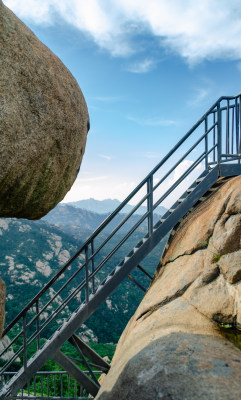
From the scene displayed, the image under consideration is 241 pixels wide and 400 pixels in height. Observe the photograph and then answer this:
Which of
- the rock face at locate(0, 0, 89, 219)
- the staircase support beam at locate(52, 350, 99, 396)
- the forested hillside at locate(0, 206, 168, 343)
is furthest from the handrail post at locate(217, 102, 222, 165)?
the forested hillside at locate(0, 206, 168, 343)

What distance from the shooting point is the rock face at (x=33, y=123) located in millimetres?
3947

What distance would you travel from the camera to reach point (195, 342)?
4070 mm

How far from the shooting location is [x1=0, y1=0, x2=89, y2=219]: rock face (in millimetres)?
3947

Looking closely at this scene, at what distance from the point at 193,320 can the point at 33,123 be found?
3901 mm

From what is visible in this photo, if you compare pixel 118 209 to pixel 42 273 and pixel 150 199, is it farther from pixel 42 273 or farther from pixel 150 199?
pixel 42 273

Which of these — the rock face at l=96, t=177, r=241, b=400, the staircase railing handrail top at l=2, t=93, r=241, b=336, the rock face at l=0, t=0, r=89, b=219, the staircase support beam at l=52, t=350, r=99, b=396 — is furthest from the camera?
the staircase support beam at l=52, t=350, r=99, b=396

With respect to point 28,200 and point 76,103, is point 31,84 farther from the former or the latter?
point 28,200

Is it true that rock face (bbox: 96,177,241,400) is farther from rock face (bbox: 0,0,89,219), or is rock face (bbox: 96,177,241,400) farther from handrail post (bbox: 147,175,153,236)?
rock face (bbox: 0,0,89,219)

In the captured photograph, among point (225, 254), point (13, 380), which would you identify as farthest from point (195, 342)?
point (13, 380)

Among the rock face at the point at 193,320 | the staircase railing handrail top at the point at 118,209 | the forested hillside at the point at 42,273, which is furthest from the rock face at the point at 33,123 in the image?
the forested hillside at the point at 42,273

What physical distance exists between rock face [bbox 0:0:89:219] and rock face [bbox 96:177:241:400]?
2786 millimetres

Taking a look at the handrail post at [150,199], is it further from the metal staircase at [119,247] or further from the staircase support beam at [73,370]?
the staircase support beam at [73,370]

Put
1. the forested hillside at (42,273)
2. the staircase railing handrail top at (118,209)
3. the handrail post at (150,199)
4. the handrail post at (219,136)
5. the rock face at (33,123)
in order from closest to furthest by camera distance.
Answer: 1. the rock face at (33,123)
2. the staircase railing handrail top at (118,209)
3. the handrail post at (150,199)
4. the handrail post at (219,136)
5. the forested hillside at (42,273)

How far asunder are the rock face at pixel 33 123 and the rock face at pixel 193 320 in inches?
110
